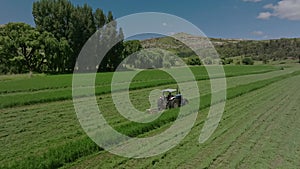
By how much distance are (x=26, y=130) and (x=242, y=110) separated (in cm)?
1192

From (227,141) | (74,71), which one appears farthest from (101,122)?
(74,71)

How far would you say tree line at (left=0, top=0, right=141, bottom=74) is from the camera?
156 ft

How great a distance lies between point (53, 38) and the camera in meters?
51.6

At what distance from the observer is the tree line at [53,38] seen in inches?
1866

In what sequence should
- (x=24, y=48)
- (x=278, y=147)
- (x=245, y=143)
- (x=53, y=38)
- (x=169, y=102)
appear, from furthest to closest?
(x=53, y=38), (x=24, y=48), (x=169, y=102), (x=245, y=143), (x=278, y=147)

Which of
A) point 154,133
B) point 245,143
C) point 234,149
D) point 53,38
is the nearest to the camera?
point 234,149

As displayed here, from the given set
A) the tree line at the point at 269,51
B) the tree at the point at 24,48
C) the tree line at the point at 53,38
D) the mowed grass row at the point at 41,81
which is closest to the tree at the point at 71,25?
the tree line at the point at 53,38

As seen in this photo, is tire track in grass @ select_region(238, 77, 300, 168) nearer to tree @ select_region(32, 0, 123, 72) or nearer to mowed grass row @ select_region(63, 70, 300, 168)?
mowed grass row @ select_region(63, 70, 300, 168)

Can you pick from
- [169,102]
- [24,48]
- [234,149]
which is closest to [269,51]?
[24,48]

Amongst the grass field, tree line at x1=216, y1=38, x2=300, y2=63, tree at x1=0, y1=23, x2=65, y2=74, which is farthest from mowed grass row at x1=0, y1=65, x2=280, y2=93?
tree line at x1=216, y1=38, x2=300, y2=63

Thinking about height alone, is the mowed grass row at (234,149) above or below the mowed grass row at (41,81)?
below

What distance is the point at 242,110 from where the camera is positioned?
52.7 ft

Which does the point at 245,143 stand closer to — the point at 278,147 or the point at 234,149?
the point at 234,149

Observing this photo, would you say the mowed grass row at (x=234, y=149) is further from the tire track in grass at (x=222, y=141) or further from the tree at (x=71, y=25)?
the tree at (x=71, y=25)
